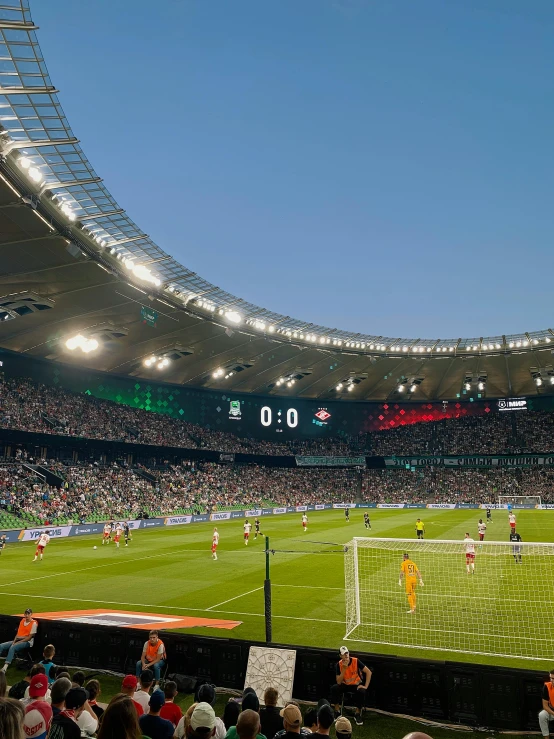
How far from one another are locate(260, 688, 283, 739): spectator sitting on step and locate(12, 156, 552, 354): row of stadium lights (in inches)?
1094

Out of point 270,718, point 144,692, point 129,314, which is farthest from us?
point 129,314

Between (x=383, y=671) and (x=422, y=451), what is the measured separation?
77.3 meters

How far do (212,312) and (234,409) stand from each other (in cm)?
3002

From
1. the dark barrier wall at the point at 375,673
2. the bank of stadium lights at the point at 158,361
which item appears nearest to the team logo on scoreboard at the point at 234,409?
the bank of stadium lights at the point at 158,361

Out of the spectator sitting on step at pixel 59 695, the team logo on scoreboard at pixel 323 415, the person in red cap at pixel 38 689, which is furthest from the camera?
the team logo on scoreboard at pixel 323 415

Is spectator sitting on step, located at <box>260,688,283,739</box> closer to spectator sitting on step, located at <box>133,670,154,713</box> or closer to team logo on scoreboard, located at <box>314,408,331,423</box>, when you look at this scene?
spectator sitting on step, located at <box>133,670,154,713</box>

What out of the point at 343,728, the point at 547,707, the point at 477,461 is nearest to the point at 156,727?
the point at 343,728

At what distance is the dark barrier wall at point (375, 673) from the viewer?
360 inches

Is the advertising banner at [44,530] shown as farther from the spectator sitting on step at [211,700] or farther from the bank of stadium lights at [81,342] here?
the spectator sitting on step at [211,700]

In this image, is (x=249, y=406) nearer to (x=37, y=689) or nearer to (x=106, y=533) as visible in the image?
(x=106, y=533)

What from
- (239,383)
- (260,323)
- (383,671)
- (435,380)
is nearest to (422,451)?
(435,380)

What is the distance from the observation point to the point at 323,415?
285ft

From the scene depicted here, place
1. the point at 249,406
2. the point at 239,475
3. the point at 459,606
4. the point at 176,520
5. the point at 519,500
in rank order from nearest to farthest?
the point at 459,606, the point at 176,520, the point at 519,500, the point at 239,475, the point at 249,406

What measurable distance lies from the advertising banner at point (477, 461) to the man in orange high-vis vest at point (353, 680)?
75529mm
